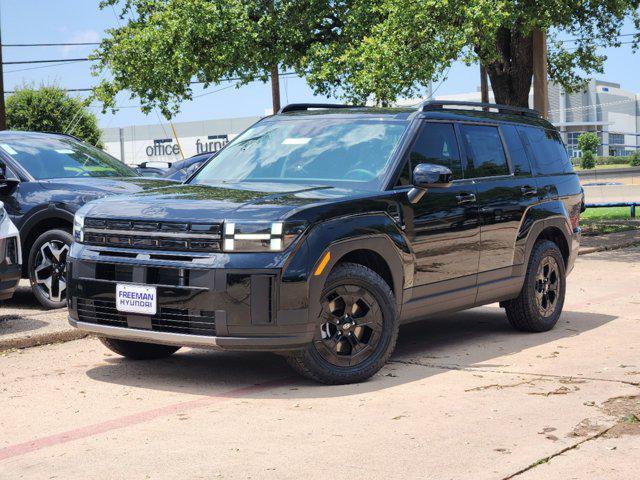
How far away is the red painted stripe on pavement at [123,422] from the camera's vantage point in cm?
548

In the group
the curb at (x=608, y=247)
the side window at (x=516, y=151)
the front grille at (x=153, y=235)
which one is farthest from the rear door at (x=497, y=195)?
the curb at (x=608, y=247)

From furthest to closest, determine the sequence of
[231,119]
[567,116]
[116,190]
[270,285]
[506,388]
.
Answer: [567,116] → [231,119] → [116,190] → [506,388] → [270,285]

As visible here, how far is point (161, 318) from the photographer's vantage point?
6559mm

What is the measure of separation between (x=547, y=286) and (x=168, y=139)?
88.0 m

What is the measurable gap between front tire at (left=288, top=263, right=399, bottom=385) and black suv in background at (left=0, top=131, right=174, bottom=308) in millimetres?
4090

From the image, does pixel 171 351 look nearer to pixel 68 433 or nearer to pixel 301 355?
pixel 301 355

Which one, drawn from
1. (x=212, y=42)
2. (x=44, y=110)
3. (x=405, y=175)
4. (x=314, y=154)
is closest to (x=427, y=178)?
(x=405, y=175)

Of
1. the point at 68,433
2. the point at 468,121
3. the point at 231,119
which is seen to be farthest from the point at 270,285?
the point at 231,119

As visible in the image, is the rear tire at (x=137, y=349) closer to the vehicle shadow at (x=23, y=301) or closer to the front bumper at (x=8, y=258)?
the front bumper at (x=8, y=258)

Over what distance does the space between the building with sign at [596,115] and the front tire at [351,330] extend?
12664 centimetres

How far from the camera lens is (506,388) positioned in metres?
6.80

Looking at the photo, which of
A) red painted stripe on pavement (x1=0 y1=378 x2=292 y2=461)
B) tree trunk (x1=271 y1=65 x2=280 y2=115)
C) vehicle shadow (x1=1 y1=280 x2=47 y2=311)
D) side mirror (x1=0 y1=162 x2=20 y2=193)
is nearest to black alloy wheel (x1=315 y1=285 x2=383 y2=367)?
red painted stripe on pavement (x1=0 y1=378 x2=292 y2=461)

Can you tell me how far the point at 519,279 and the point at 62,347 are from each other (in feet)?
12.5

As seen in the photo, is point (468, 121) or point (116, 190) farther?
point (116, 190)
